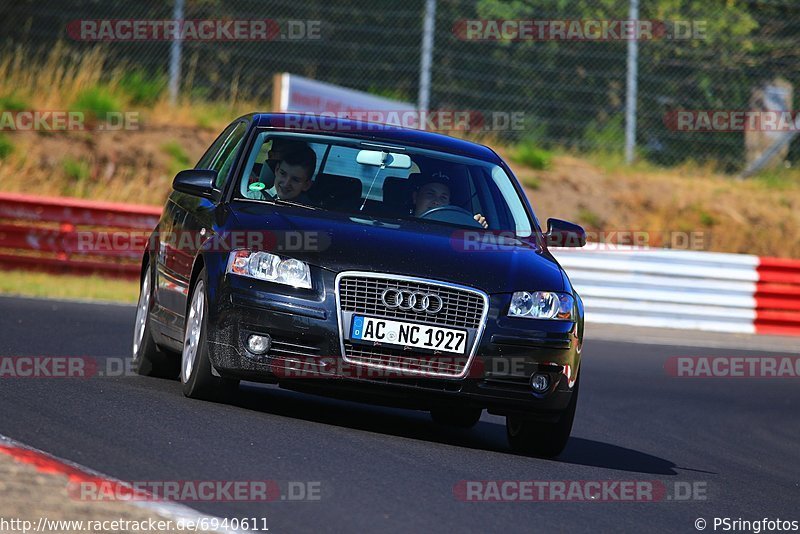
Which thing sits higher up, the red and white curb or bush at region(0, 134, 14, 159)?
bush at region(0, 134, 14, 159)

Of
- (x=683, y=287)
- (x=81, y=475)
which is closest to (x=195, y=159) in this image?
(x=683, y=287)

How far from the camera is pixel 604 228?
25562 millimetres

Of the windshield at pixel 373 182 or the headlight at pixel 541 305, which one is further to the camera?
the windshield at pixel 373 182

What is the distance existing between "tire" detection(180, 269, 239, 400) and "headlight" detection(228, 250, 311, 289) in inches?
10.4

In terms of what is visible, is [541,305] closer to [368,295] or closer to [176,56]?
[368,295]

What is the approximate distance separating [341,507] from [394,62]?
59.9ft

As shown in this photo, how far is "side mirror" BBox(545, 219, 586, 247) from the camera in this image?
349 inches

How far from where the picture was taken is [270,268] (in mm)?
7574

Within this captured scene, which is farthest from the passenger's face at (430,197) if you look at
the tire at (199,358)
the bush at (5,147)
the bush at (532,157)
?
the bush at (532,157)

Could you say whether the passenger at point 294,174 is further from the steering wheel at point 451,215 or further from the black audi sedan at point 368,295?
the steering wheel at point 451,215

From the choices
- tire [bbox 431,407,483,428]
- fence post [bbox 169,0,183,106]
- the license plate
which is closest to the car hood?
the license plate

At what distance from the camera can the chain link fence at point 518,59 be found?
78.0 feet

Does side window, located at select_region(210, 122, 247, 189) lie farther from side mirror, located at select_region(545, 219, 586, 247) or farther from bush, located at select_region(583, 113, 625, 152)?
bush, located at select_region(583, 113, 625, 152)

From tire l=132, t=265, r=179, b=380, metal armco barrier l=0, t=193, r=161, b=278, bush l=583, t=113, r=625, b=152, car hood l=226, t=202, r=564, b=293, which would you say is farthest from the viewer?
bush l=583, t=113, r=625, b=152
